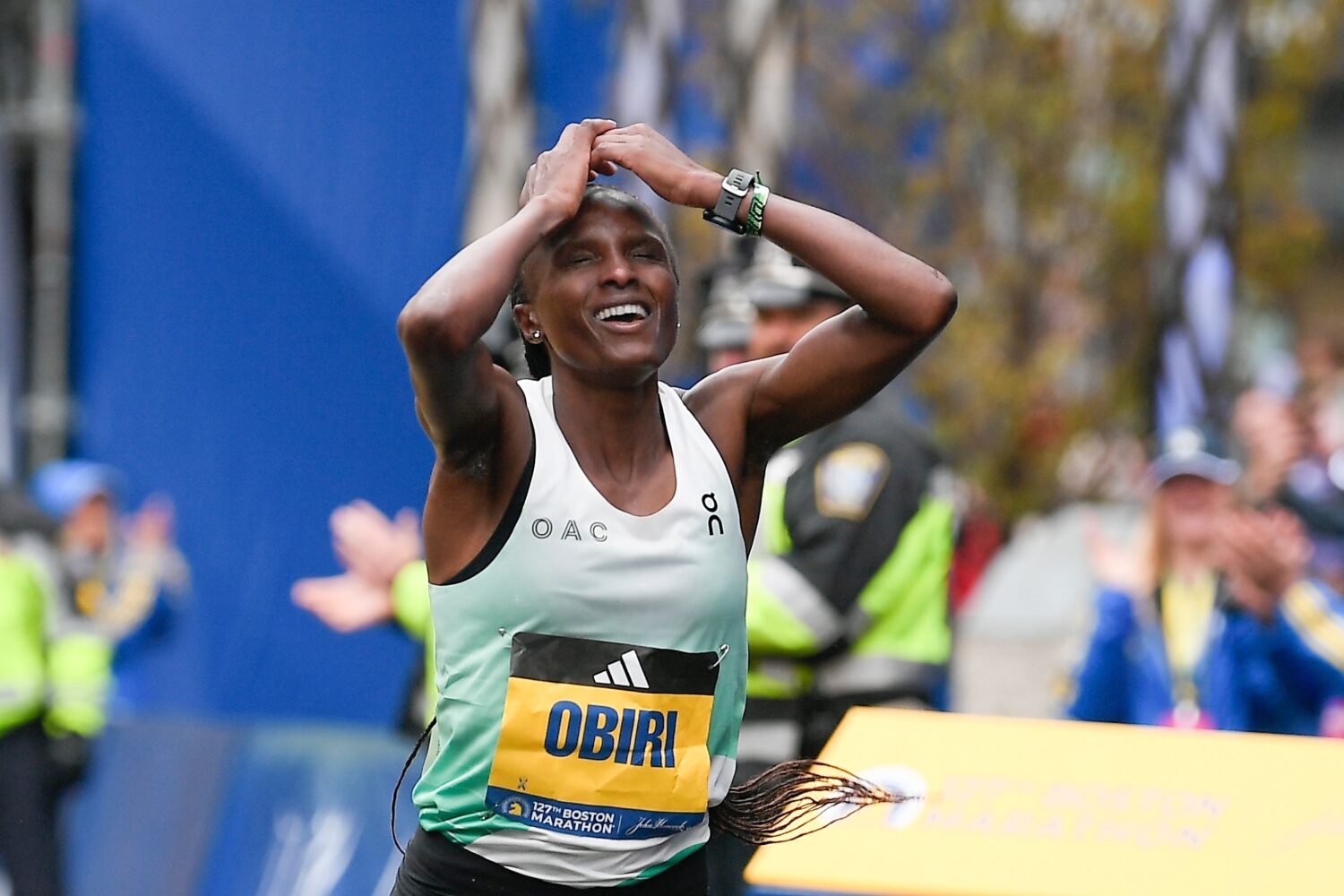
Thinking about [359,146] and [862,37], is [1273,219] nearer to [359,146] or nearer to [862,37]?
[862,37]

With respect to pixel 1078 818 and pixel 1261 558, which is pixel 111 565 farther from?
pixel 1078 818

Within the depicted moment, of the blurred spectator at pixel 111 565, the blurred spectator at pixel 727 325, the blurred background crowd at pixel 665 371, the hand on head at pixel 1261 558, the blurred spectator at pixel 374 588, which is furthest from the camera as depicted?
the blurred spectator at pixel 111 565

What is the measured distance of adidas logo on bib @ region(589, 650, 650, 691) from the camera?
275 centimetres

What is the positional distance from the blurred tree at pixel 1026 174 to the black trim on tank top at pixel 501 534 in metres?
7.95

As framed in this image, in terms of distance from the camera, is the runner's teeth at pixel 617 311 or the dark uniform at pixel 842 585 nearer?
the runner's teeth at pixel 617 311

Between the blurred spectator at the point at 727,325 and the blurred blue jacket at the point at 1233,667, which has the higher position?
the blurred spectator at the point at 727,325

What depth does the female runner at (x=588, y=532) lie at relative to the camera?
274 centimetres

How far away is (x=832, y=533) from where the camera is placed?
4.62m

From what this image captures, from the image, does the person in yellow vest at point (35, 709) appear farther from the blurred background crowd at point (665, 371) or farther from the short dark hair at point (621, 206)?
the short dark hair at point (621, 206)

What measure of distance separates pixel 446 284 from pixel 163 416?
7.48 meters

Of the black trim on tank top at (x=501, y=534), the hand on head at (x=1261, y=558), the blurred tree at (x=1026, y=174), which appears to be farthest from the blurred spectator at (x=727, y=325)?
the blurred tree at (x=1026, y=174)

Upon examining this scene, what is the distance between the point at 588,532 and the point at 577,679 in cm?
21

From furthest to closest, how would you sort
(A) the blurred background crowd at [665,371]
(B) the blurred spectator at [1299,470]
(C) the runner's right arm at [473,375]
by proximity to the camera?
(B) the blurred spectator at [1299,470]
(A) the blurred background crowd at [665,371]
(C) the runner's right arm at [473,375]

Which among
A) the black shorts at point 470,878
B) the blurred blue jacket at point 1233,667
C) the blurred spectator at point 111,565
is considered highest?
the blurred spectator at point 111,565
